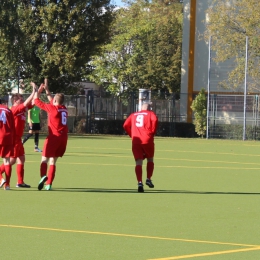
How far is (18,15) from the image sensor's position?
52.9m

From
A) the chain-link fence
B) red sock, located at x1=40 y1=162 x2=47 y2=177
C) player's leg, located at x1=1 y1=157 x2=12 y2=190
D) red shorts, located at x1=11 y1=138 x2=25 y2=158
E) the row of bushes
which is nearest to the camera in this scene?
player's leg, located at x1=1 y1=157 x2=12 y2=190

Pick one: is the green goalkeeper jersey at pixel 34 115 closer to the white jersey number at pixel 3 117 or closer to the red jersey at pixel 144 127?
the red jersey at pixel 144 127

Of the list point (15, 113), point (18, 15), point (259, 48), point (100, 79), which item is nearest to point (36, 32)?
point (18, 15)

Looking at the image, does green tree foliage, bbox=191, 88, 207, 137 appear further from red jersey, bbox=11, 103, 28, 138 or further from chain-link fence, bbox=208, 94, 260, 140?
red jersey, bbox=11, 103, 28, 138

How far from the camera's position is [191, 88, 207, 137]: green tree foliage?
48.3 meters

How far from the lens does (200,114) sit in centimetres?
4847

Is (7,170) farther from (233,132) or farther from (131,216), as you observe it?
(233,132)

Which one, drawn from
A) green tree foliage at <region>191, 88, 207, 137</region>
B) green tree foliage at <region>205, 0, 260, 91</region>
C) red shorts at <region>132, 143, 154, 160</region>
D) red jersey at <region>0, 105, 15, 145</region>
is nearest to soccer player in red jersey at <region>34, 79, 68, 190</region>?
red jersey at <region>0, 105, 15, 145</region>

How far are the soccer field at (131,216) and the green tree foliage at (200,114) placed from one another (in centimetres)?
2606

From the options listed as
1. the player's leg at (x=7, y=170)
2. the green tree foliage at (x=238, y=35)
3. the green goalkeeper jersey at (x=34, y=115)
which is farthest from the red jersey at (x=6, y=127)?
the green tree foliage at (x=238, y=35)

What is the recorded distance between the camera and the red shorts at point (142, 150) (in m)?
16.4

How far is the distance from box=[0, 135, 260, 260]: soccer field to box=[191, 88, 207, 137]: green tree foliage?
26.1 m

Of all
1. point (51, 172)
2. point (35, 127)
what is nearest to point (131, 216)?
point (51, 172)

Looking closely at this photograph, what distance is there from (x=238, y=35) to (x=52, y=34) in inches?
500
